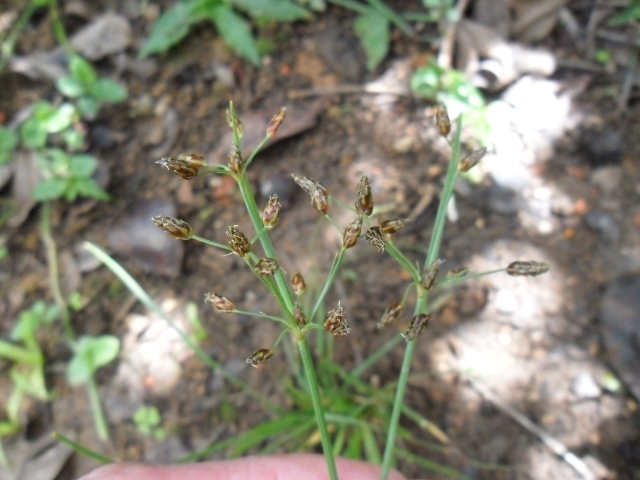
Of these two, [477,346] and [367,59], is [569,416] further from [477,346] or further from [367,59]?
[367,59]

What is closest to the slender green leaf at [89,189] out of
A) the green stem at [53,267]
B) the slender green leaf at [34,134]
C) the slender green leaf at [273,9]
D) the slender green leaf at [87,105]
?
the green stem at [53,267]

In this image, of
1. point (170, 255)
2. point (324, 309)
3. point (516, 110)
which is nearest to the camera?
point (324, 309)

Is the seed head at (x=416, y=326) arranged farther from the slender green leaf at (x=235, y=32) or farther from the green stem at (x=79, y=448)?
the slender green leaf at (x=235, y=32)

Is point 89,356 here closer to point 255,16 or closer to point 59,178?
point 59,178

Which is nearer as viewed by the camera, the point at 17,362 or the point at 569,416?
the point at 569,416

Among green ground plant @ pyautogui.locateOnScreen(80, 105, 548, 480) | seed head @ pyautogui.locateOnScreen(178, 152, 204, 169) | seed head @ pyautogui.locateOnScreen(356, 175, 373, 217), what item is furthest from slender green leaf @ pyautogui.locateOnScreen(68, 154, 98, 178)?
seed head @ pyautogui.locateOnScreen(356, 175, 373, 217)

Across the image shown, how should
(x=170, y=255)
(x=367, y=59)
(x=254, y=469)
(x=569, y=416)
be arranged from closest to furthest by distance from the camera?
(x=254, y=469)
(x=569, y=416)
(x=170, y=255)
(x=367, y=59)

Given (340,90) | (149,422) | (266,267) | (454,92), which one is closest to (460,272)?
(266,267)

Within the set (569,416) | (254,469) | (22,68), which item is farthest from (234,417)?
(22,68)
